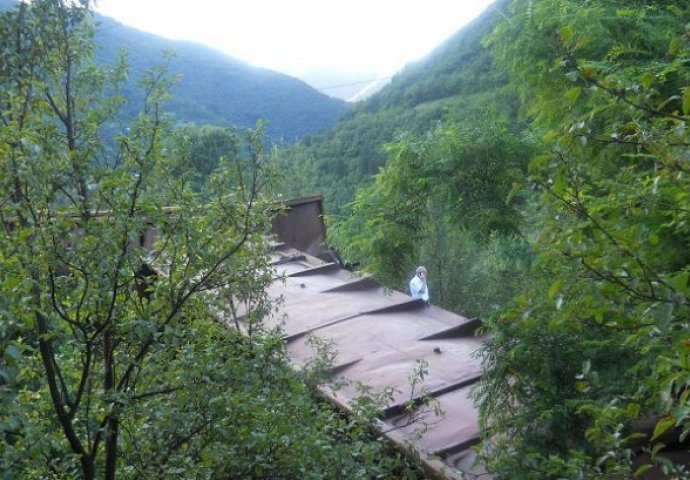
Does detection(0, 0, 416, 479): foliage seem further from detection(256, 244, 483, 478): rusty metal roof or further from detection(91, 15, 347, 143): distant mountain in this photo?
detection(91, 15, 347, 143): distant mountain

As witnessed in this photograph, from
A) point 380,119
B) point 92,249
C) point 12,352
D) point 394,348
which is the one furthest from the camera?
point 380,119

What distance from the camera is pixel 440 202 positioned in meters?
10.1

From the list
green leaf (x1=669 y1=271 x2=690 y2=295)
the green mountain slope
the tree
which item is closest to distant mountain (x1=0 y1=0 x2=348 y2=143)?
the green mountain slope

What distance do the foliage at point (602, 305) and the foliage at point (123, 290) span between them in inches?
31.4

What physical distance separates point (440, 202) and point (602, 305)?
813 cm

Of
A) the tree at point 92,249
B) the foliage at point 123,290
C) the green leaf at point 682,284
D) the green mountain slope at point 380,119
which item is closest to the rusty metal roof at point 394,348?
the foliage at point 123,290

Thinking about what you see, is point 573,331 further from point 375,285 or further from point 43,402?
point 375,285

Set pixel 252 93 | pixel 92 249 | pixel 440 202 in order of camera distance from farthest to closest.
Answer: pixel 252 93 < pixel 440 202 < pixel 92 249

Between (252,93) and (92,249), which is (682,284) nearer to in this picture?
(92,249)

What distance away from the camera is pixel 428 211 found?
11.0 m

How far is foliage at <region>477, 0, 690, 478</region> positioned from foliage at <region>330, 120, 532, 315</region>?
283 cm

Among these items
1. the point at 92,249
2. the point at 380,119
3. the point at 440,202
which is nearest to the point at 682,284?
the point at 92,249

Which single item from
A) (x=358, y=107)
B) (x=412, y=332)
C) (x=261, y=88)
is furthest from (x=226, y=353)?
(x=358, y=107)

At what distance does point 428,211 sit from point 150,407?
8.43m
